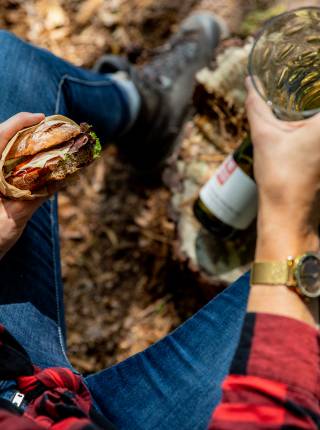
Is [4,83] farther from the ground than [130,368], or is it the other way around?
[4,83]

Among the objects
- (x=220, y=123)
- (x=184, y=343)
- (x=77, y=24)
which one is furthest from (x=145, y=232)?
(x=77, y=24)

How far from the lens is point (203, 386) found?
3.20 ft

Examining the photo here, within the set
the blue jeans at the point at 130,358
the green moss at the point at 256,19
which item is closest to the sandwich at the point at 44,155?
the blue jeans at the point at 130,358

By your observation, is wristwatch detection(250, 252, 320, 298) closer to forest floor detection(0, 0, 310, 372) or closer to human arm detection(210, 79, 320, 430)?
human arm detection(210, 79, 320, 430)

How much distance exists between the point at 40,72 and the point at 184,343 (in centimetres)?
75

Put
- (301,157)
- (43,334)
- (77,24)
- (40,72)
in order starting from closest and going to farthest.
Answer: (301,157), (43,334), (40,72), (77,24)

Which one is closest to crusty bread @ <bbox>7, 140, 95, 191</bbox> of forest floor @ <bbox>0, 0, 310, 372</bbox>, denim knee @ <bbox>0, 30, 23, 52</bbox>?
denim knee @ <bbox>0, 30, 23, 52</bbox>

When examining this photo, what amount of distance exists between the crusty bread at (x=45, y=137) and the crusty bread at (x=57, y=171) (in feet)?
0.10

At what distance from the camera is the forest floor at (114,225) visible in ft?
5.51

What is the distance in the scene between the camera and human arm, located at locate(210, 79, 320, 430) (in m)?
0.73

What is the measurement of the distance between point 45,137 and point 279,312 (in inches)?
18.4

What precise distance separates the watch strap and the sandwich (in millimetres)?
339

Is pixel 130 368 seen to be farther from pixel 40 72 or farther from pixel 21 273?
pixel 40 72

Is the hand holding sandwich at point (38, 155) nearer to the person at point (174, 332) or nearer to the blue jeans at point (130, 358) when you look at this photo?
the person at point (174, 332)
